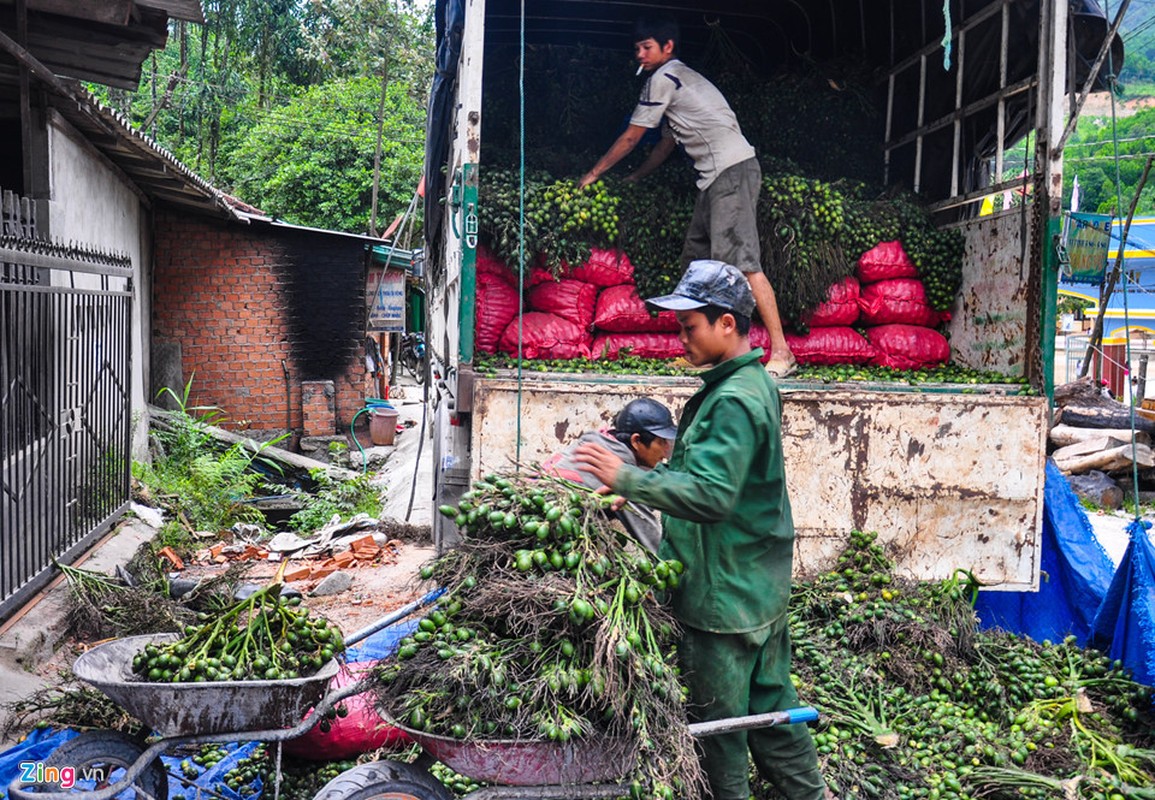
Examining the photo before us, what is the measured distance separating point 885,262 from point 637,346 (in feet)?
5.85

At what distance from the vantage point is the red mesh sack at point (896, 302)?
6227 millimetres

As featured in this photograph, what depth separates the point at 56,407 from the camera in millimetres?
5496

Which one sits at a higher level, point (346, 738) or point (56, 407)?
point (56, 407)

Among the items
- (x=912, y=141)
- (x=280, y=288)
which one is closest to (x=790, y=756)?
(x=912, y=141)

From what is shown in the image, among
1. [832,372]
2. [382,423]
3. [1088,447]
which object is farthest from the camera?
[382,423]

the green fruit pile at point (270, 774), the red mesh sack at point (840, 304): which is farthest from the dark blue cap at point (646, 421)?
the red mesh sack at point (840, 304)

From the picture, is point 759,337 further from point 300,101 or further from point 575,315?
point 300,101

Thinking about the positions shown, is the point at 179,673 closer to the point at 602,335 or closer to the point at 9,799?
the point at 9,799

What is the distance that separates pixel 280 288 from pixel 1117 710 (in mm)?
10524

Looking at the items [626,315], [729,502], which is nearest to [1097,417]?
[626,315]

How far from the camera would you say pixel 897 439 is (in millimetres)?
4977

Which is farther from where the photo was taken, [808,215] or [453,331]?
[808,215]

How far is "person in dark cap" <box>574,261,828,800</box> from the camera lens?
2.87 meters

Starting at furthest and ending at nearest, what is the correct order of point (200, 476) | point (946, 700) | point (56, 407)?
point (200, 476)
point (56, 407)
point (946, 700)
